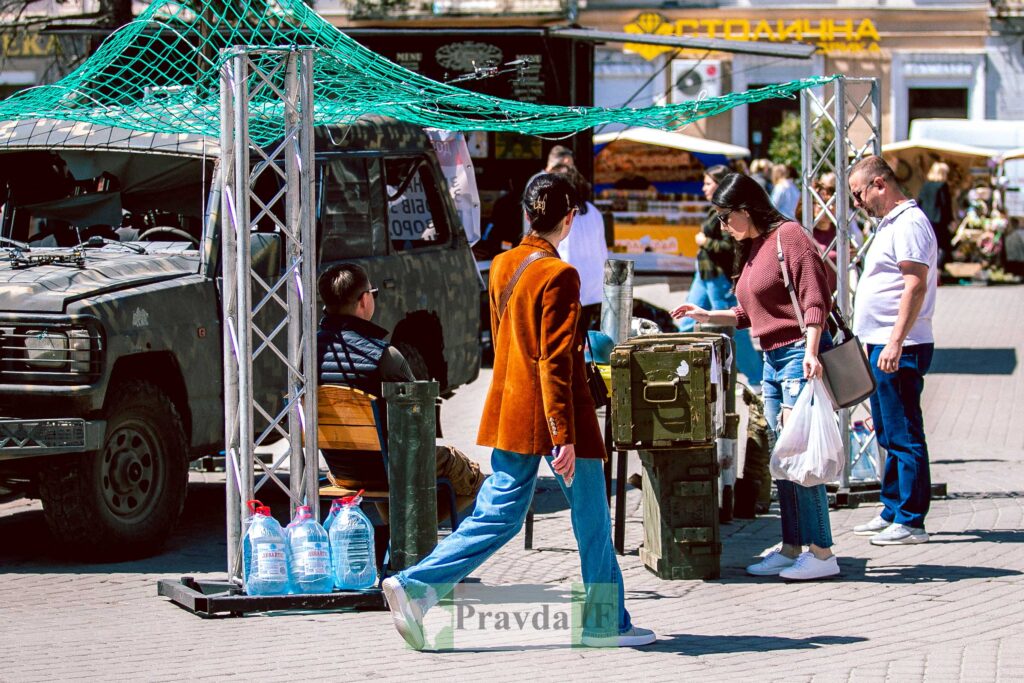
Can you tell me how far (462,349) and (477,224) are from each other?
3.85ft

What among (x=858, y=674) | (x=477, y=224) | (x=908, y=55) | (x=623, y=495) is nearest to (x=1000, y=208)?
(x=908, y=55)

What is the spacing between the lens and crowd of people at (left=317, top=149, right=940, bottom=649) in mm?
6105

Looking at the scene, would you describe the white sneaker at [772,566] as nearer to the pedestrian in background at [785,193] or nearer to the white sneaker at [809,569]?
the white sneaker at [809,569]

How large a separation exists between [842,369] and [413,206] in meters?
3.81

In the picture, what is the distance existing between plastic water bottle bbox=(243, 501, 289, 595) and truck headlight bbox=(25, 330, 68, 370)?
4.58ft

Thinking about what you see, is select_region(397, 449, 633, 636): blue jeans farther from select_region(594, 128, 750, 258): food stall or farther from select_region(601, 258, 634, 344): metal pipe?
select_region(594, 128, 750, 258): food stall

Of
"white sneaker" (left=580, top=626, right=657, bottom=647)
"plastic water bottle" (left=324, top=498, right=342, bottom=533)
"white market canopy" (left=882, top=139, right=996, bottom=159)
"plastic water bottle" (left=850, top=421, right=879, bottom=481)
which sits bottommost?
"white sneaker" (left=580, top=626, right=657, bottom=647)

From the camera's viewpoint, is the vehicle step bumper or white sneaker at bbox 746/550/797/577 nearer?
the vehicle step bumper

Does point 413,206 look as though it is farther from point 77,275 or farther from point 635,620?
point 635,620

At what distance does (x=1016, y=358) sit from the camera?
16.6 m

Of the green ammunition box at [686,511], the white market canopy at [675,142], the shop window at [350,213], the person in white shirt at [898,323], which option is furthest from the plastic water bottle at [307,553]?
the white market canopy at [675,142]

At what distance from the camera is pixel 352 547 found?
7.03m

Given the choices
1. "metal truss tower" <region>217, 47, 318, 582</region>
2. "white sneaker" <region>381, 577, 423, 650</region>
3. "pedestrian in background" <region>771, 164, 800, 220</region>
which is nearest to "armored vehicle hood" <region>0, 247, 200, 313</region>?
"metal truss tower" <region>217, 47, 318, 582</region>

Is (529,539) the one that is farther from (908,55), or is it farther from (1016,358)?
(908,55)
